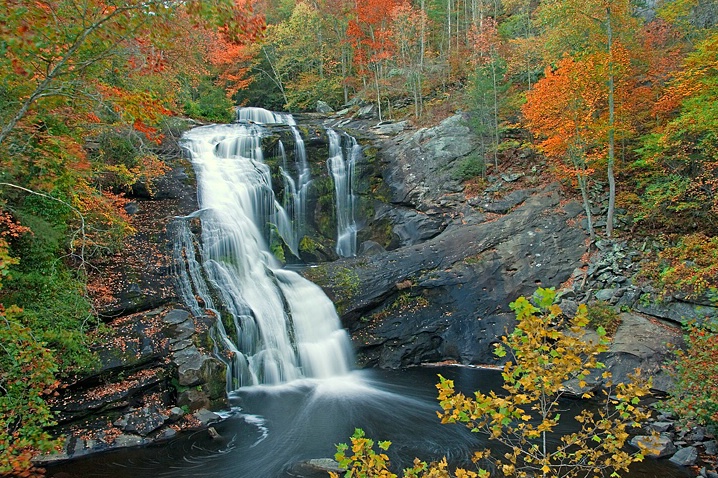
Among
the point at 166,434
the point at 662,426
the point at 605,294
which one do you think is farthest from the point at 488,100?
the point at 166,434

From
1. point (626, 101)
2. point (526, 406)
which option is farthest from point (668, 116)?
point (526, 406)

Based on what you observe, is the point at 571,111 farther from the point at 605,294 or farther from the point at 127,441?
the point at 127,441

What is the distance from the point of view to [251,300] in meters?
12.8

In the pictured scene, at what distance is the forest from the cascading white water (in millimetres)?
4547

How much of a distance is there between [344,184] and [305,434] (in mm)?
12400

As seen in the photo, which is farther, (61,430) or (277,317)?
(277,317)

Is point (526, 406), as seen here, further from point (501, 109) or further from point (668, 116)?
point (501, 109)

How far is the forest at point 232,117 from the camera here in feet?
15.5

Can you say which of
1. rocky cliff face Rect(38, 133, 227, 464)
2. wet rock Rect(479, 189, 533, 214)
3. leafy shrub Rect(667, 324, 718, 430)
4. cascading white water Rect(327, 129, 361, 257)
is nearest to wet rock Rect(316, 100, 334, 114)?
cascading white water Rect(327, 129, 361, 257)

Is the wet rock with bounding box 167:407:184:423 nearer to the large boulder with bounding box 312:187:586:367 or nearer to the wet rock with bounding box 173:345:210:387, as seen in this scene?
the wet rock with bounding box 173:345:210:387

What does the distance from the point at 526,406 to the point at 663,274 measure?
544 centimetres

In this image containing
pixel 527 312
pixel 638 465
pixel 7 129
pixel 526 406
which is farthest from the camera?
pixel 526 406

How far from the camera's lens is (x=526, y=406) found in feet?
30.9

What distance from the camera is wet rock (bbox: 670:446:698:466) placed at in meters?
7.27
